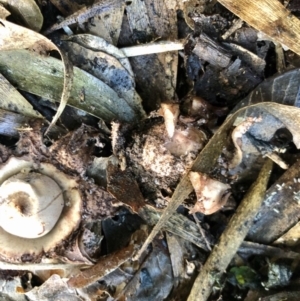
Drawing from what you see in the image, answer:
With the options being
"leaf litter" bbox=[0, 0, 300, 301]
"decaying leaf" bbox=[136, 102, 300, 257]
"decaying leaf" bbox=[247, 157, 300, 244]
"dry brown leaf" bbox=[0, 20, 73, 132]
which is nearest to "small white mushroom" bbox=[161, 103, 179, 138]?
"leaf litter" bbox=[0, 0, 300, 301]

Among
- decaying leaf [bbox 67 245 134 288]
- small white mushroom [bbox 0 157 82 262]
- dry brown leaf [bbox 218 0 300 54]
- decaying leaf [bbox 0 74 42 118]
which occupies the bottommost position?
decaying leaf [bbox 67 245 134 288]

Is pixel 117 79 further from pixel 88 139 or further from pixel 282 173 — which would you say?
pixel 282 173

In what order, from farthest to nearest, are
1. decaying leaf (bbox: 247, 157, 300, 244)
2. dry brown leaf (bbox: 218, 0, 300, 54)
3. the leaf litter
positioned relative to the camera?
decaying leaf (bbox: 247, 157, 300, 244)
the leaf litter
dry brown leaf (bbox: 218, 0, 300, 54)

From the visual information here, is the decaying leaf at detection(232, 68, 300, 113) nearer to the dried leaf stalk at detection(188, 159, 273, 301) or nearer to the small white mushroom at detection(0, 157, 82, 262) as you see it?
the dried leaf stalk at detection(188, 159, 273, 301)

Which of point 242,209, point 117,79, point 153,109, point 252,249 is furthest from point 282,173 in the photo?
point 117,79

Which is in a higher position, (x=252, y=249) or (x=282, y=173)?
(x=282, y=173)

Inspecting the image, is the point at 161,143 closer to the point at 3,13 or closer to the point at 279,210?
the point at 279,210

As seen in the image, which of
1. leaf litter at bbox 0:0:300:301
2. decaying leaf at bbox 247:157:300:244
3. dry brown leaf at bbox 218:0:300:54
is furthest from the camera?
decaying leaf at bbox 247:157:300:244
